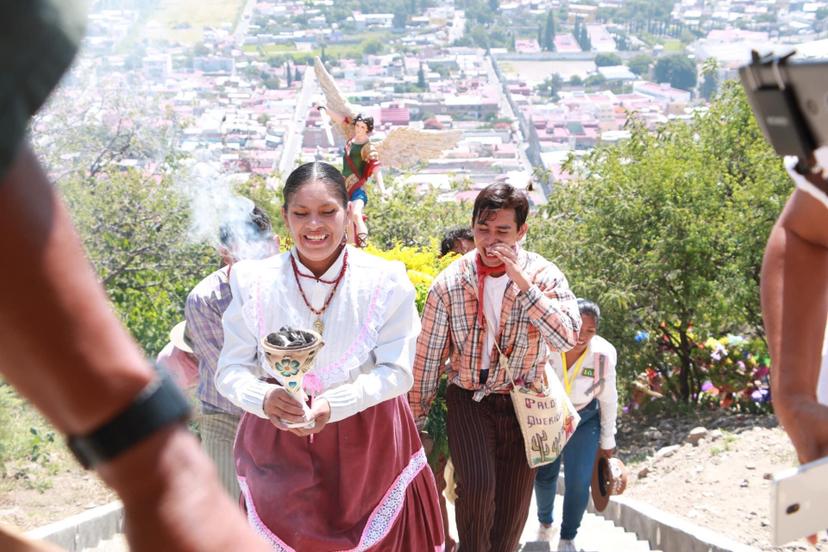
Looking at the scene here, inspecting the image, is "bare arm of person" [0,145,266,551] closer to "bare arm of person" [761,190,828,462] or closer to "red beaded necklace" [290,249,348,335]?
"bare arm of person" [761,190,828,462]

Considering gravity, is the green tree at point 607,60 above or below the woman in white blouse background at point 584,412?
below

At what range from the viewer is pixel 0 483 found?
849cm

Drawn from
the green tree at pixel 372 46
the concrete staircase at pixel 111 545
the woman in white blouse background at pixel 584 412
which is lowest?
the green tree at pixel 372 46

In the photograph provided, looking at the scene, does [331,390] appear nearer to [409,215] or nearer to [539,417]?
[539,417]

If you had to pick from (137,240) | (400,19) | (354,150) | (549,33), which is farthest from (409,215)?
(400,19)

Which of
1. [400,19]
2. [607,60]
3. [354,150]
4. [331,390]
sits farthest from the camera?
[400,19]

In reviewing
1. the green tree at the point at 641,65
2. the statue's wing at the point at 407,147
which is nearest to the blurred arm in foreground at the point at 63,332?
the statue's wing at the point at 407,147

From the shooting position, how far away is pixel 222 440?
570cm

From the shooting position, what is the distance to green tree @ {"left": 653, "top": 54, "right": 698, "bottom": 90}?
65.2 meters

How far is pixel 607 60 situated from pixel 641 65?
666 cm

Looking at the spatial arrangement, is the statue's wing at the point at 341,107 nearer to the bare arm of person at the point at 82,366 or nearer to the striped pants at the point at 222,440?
the striped pants at the point at 222,440

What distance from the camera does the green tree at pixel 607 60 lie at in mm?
85875

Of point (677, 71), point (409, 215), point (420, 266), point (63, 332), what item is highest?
point (63, 332)

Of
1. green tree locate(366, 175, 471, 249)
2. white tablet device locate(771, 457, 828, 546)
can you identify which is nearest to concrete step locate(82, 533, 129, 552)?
white tablet device locate(771, 457, 828, 546)
